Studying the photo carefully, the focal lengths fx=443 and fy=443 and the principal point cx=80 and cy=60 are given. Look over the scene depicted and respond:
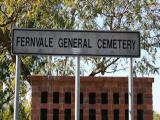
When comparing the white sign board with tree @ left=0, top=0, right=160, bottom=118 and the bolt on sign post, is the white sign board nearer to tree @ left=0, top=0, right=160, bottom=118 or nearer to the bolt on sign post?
the bolt on sign post

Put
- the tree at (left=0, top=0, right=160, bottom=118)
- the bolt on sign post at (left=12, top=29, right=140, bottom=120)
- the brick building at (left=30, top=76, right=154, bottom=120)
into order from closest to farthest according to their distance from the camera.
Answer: the bolt on sign post at (left=12, top=29, right=140, bottom=120) < the brick building at (left=30, top=76, right=154, bottom=120) < the tree at (left=0, top=0, right=160, bottom=118)

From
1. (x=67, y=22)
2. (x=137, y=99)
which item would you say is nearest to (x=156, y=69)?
(x=67, y=22)

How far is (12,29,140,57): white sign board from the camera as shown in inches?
285

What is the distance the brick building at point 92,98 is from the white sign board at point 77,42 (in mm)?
1582

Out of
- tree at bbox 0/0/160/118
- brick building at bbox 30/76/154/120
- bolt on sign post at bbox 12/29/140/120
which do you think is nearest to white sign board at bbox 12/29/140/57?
bolt on sign post at bbox 12/29/140/120

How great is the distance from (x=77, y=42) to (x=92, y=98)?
81.0 inches

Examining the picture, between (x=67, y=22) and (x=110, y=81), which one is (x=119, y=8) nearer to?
(x=67, y=22)

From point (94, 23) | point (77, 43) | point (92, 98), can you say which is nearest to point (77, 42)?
point (77, 43)

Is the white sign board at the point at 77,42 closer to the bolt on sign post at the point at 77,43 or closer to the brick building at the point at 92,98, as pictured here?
the bolt on sign post at the point at 77,43

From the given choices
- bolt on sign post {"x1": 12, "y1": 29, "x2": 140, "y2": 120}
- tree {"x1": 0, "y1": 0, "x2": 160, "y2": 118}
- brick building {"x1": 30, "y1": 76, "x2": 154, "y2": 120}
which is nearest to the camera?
bolt on sign post {"x1": 12, "y1": 29, "x2": 140, "y2": 120}

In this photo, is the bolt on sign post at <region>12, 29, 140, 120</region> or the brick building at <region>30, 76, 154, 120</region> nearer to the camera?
the bolt on sign post at <region>12, 29, 140, 120</region>

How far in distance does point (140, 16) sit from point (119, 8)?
1018 millimetres

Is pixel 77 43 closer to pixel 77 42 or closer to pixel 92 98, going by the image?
pixel 77 42

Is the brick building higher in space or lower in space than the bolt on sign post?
lower
